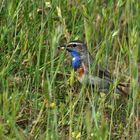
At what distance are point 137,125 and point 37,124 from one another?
0.75 metres

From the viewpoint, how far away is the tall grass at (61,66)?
4996 mm

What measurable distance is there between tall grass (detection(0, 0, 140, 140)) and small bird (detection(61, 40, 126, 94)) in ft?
0.24

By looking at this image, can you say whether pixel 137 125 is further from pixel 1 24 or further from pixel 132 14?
pixel 1 24

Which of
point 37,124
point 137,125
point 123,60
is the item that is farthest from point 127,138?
point 123,60

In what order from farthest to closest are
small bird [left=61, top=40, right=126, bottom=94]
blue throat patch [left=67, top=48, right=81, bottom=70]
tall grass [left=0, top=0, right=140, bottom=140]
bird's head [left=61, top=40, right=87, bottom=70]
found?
blue throat patch [left=67, top=48, right=81, bottom=70] → bird's head [left=61, top=40, right=87, bottom=70] → small bird [left=61, top=40, right=126, bottom=94] → tall grass [left=0, top=0, right=140, bottom=140]

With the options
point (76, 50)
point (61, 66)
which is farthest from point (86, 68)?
point (61, 66)

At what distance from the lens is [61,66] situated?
6406 millimetres

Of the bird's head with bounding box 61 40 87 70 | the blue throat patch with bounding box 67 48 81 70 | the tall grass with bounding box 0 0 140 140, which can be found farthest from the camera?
the blue throat patch with bounding box 67 48 81 70

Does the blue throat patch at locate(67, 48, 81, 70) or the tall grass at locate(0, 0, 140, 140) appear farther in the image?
the blue throat patch at locate(67, 48, 81, 70)

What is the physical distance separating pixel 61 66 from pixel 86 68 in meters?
0.37

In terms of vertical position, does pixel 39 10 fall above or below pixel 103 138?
above

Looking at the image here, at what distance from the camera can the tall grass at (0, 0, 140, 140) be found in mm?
4996

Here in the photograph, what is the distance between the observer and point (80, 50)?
6.74 m

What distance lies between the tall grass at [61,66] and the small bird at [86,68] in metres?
0.07
